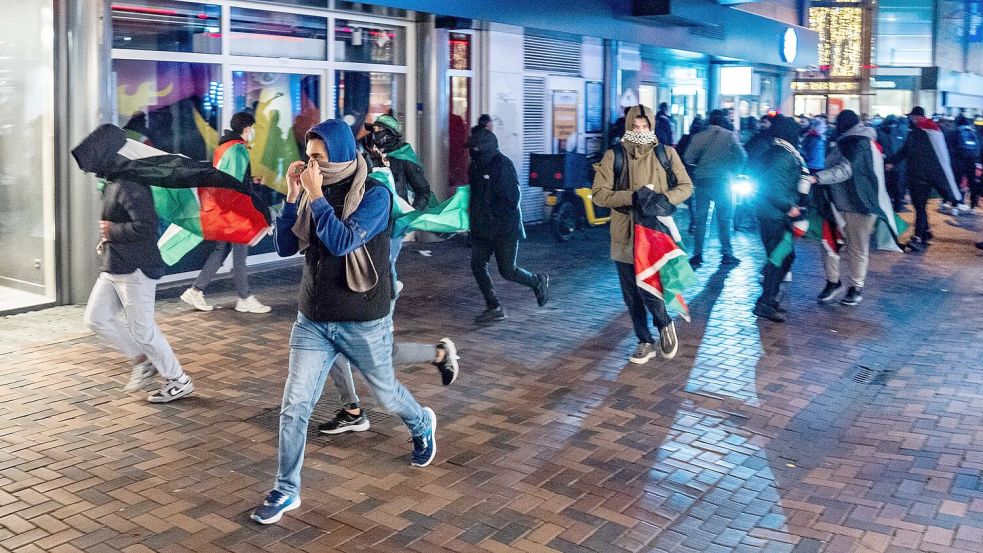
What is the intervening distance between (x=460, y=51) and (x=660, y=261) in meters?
8.33

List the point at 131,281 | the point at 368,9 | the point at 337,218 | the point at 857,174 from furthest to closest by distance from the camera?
the point at 368,9
the point at 857,174
the point at 131,281
the point at 337,218

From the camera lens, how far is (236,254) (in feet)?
32.8

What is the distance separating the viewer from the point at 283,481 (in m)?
5.09

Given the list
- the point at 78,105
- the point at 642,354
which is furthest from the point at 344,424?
the point at 78,105

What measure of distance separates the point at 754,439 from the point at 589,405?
1.13m

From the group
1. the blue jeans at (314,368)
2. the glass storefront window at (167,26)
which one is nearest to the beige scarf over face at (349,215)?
the blue jeans at (314,368)

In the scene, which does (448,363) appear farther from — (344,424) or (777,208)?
(777,208)

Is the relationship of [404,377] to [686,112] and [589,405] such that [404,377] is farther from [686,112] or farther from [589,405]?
[686,112]

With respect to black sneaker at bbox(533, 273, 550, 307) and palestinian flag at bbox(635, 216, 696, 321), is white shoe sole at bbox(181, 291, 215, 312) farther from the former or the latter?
palestinian flag at bbox(635, 216, 696, 321)

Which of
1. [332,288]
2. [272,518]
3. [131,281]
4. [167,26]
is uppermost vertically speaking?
[167,26]

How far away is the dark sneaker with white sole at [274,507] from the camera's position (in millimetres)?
4973

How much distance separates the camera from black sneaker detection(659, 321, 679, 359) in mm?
8273

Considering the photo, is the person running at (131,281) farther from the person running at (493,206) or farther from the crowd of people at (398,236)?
the person running at (493,206)

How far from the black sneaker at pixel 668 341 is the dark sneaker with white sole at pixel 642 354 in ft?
0.32
